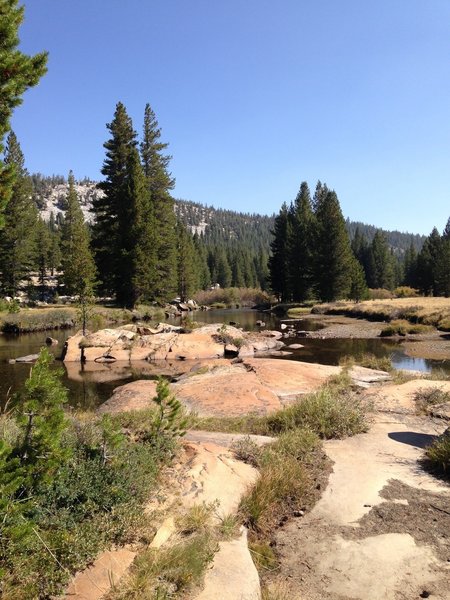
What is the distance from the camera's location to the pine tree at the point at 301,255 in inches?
2692

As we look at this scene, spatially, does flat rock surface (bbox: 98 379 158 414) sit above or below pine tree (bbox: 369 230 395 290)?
below

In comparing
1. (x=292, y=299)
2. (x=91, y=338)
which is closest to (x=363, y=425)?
(x=91, y=338)

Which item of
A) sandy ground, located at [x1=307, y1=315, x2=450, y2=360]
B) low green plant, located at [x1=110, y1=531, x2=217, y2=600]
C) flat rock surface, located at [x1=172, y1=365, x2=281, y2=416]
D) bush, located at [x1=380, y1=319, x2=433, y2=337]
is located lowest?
sandy ground, located at [x1=307, y1=315, x2=450, y2=360]

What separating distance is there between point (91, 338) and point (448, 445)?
21876mm

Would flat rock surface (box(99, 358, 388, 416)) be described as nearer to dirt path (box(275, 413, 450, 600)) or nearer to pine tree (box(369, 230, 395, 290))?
dirt path (box(275, 413, 450, 600))

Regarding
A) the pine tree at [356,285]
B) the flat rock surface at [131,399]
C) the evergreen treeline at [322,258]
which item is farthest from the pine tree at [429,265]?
the flat rock surface at [131,399]

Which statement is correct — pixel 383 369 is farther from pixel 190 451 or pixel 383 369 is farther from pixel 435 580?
pixel 435 580

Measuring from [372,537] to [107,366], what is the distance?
772 inches

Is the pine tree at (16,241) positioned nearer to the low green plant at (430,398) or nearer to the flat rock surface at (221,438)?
the flat rock surface at (221,438)

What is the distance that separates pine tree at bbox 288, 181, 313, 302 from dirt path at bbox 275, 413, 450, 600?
60.8m

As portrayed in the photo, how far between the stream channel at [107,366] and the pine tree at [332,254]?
99.3 ft

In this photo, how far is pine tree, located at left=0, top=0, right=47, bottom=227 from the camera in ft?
12.7

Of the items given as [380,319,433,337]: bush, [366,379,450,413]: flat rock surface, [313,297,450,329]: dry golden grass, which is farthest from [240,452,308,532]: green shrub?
[313,297,450,329]: dry golden grass

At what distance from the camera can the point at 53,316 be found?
131 feet
